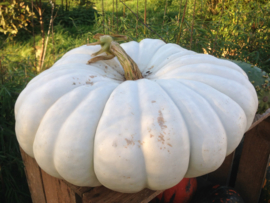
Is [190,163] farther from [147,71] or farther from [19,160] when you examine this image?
[19,160]

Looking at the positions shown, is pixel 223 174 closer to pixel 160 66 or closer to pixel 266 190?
pixel 266 190

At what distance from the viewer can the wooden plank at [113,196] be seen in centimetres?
68

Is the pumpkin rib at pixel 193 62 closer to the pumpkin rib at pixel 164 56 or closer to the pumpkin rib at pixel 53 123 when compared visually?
the pumpkin rib at pixel 164 56

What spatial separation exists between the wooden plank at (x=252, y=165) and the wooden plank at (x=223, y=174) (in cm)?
8

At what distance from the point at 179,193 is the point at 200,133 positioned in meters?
0.78

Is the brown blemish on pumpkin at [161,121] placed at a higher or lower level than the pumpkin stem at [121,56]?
lower

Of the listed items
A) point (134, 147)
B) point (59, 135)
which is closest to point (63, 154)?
point (59, 135)

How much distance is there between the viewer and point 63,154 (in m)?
0.62

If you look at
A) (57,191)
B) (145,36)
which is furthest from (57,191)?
(145,36)

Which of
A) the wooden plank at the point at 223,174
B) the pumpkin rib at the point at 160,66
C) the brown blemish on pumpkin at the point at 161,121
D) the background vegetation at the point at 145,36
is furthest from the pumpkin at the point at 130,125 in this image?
the wooden plank at the point at 223,174

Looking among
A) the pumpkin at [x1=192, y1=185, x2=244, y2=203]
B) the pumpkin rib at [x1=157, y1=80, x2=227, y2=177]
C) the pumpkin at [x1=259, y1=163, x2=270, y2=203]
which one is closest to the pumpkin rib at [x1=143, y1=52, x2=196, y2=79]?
the pumpkin rib at [x1=157, y1=80, x2=227, y2=177]

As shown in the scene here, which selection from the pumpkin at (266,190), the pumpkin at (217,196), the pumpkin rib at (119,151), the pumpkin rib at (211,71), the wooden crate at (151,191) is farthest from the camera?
the pumpkin at (266,190)

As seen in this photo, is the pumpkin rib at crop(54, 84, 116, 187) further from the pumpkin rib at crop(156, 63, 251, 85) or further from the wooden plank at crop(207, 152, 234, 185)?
the wooden plank at crop(207, 152, 234, 185)

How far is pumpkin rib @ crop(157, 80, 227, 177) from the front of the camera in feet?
2.15
